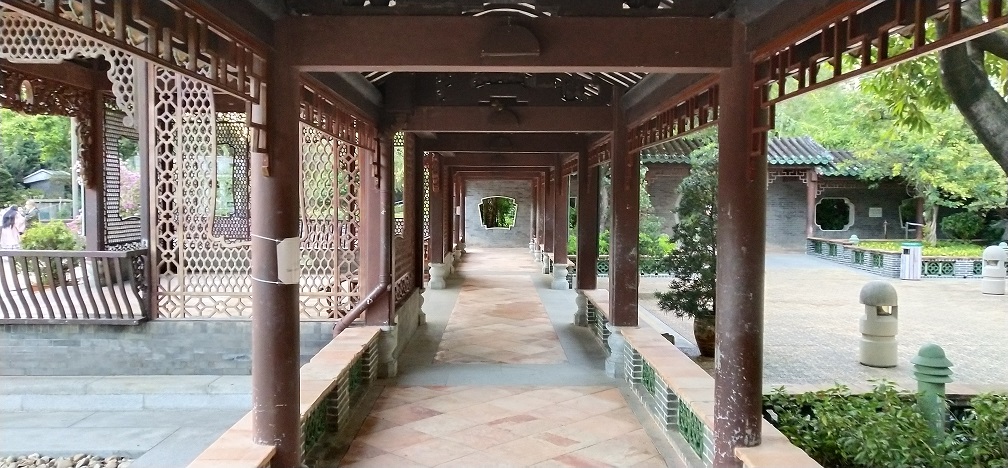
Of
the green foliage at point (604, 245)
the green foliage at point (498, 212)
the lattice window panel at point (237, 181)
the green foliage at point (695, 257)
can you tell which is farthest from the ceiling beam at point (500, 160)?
the green foliage at point (498, 212)

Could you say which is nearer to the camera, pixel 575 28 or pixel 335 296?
pixel 575 28

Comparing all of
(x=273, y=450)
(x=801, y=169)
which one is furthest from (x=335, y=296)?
(x=801, y=169)

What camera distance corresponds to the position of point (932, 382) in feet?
16.3

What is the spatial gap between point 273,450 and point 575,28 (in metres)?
2.86

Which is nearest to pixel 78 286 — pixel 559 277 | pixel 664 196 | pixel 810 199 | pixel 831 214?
pixel 559 277

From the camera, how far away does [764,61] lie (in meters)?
3.66

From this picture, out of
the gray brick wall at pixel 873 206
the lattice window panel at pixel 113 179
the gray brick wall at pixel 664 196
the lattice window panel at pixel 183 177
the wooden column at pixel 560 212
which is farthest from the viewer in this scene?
the gray brick wall at pixel 873 206

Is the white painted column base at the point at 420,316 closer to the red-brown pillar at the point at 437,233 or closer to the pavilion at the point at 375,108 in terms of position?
the pavilion at the point at 375,108

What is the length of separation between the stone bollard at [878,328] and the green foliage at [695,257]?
1.93m

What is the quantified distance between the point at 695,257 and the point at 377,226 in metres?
3.83

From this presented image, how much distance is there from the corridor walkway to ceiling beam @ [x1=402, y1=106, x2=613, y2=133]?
8.57ft

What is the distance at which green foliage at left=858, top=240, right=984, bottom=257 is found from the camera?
18.9m

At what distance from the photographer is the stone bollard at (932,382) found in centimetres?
482

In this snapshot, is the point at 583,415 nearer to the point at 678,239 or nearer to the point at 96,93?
the point at 678,239
